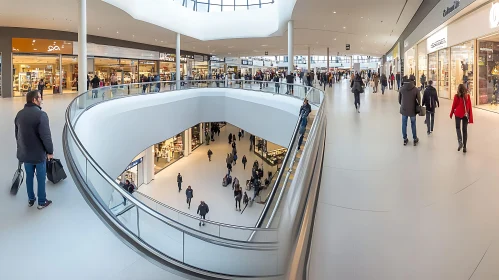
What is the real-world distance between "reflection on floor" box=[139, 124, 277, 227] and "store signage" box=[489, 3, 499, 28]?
42.9 feet

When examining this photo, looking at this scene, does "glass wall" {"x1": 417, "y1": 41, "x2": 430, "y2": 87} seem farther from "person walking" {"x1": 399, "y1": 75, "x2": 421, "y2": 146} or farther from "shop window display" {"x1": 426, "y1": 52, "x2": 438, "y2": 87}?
"person walking" {"x1": 399, "y1": 75, "x2": 421, "y2": 146}

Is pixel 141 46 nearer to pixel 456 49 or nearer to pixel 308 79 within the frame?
pixel 308 79

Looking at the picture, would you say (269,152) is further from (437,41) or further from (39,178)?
(39,178)

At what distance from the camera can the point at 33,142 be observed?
183 inches

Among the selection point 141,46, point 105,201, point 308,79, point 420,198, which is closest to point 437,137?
point 420,198

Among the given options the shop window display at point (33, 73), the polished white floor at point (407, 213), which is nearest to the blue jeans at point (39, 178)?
the polished white floor at point (407, 213)

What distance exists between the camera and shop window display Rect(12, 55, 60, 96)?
76.3 feet

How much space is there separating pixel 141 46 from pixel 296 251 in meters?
35.4

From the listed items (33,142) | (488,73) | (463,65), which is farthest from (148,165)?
(488,73)

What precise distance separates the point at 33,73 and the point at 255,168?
1780 centimetres

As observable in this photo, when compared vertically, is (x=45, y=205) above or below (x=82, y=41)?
below

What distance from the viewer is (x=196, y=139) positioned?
109 feet

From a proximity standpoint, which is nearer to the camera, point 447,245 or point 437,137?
point 447,245

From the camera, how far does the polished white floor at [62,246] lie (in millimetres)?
3605
